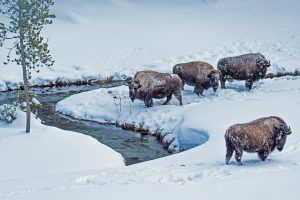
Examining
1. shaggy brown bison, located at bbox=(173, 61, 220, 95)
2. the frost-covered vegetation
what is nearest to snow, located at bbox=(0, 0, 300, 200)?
the frost-covered vegetation

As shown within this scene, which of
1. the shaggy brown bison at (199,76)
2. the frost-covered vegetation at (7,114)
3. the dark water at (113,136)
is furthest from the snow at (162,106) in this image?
the dark water at (113,136)

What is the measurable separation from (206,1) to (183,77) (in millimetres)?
30990

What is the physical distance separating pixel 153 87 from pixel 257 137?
35.2ft

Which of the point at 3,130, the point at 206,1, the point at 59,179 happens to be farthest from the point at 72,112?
the point at 206,1

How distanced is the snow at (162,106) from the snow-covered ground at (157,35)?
9 cm

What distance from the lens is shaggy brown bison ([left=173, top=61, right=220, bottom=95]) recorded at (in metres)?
24.2

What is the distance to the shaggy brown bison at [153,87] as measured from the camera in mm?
23109

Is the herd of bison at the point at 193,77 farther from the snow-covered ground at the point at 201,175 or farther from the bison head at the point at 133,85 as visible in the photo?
the snow-covered ground at the point at 201,175

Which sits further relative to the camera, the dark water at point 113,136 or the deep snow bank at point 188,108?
the deep snow bank at point 188,108

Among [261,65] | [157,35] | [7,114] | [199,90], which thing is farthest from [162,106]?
[157,35]

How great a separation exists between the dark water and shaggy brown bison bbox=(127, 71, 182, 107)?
6.10ft

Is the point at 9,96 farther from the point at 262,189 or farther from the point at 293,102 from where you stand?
the point at 262,189

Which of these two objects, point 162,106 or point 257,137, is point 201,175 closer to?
point 257,137

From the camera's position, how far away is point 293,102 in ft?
66.5
